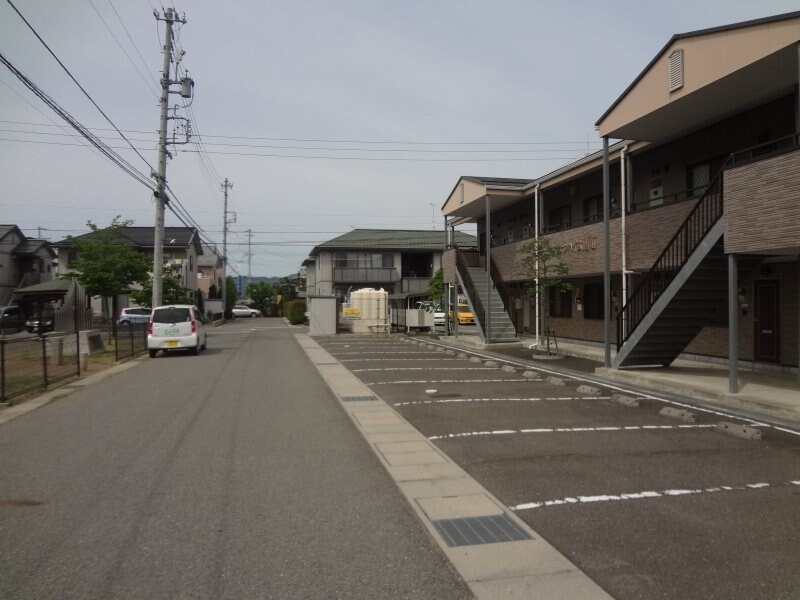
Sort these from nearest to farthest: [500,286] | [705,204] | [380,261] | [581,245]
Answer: [705,204] < [581,245] < [500,286] < [380,261]

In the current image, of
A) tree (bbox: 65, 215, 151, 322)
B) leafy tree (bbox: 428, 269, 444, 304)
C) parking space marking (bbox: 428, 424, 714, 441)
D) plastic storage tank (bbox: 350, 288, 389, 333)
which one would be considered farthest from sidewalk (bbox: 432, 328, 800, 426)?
leafy tree (bbox: 428, 269, 444, 304)

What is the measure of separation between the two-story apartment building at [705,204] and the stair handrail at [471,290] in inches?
156

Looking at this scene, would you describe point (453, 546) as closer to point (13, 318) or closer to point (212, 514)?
point (212, 514)

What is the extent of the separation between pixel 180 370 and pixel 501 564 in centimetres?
1370

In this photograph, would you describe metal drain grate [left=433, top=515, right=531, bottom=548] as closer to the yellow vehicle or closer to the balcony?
the yellow vehicle

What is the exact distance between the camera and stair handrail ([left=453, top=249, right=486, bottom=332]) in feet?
71.7

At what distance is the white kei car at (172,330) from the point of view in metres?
20.2

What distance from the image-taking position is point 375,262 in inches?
1957

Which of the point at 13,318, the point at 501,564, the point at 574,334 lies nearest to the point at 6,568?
the point at 501,564

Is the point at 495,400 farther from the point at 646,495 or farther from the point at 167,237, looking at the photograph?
the point at 167,237

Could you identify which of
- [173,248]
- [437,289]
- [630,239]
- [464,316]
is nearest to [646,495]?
[630,239]

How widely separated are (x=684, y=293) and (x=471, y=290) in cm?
1143

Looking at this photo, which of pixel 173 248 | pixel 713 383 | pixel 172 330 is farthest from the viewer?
pixel 173 248

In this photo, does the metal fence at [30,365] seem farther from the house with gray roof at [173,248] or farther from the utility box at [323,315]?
the house with gray roof at [173,248]
